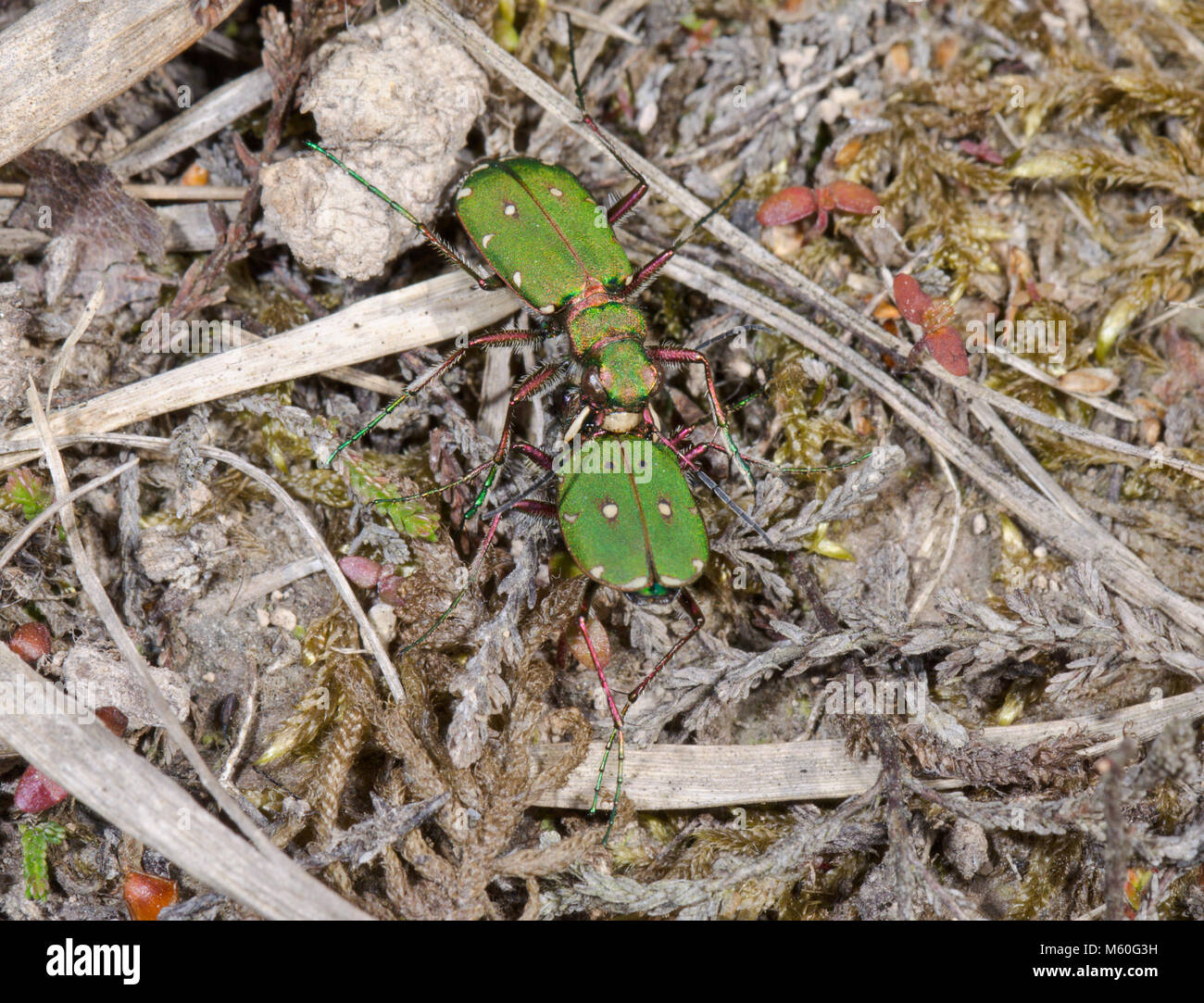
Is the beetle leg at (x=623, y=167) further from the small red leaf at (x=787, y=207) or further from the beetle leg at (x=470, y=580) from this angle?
the beetle leg at (x=470, y=580)

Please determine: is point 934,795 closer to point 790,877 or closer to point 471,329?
point 790,877

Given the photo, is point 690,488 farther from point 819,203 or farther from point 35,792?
point 35,792

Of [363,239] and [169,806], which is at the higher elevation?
[363,239]

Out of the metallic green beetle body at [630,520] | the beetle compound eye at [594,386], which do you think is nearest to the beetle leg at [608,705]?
the metallic green beetle body at [630,520]

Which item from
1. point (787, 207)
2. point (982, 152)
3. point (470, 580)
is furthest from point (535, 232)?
point (982, 152)

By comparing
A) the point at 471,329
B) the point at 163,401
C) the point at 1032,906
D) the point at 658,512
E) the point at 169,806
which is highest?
the point at 471,329

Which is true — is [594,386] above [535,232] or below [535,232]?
below
